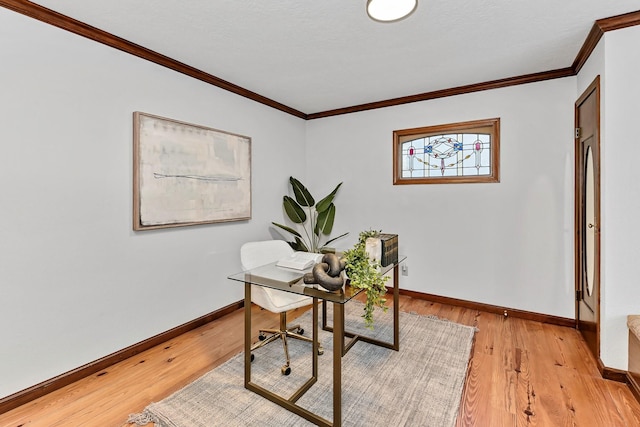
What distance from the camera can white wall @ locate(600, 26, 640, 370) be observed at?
1.98 metres

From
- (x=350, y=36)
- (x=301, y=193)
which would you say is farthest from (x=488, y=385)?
(x=301, y=193)

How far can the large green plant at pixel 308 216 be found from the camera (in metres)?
3.88

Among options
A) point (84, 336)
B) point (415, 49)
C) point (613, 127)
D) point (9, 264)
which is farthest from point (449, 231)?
point (9, 264)

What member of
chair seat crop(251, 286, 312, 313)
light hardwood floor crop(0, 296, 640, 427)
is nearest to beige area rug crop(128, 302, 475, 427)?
light hardwood floor crop(0, 296, 640, 427)

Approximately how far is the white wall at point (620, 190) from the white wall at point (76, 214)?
3.22 meters

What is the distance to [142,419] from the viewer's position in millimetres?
1687

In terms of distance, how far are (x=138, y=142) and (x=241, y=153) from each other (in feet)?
3.53

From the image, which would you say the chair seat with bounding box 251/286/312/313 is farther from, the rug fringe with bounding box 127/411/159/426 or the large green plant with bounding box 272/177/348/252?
the large green plant with bounding box 272/177/348/252

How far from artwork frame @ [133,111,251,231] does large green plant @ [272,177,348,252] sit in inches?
26.5

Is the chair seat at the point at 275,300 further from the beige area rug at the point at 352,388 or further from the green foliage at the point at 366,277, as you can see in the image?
the green foliage at the point at 366,277

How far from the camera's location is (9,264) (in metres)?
1.78

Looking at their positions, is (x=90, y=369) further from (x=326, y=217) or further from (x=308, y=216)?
(x=308, y=216)

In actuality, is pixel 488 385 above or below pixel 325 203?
below

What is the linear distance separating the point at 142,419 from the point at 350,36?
2794 millimetres
